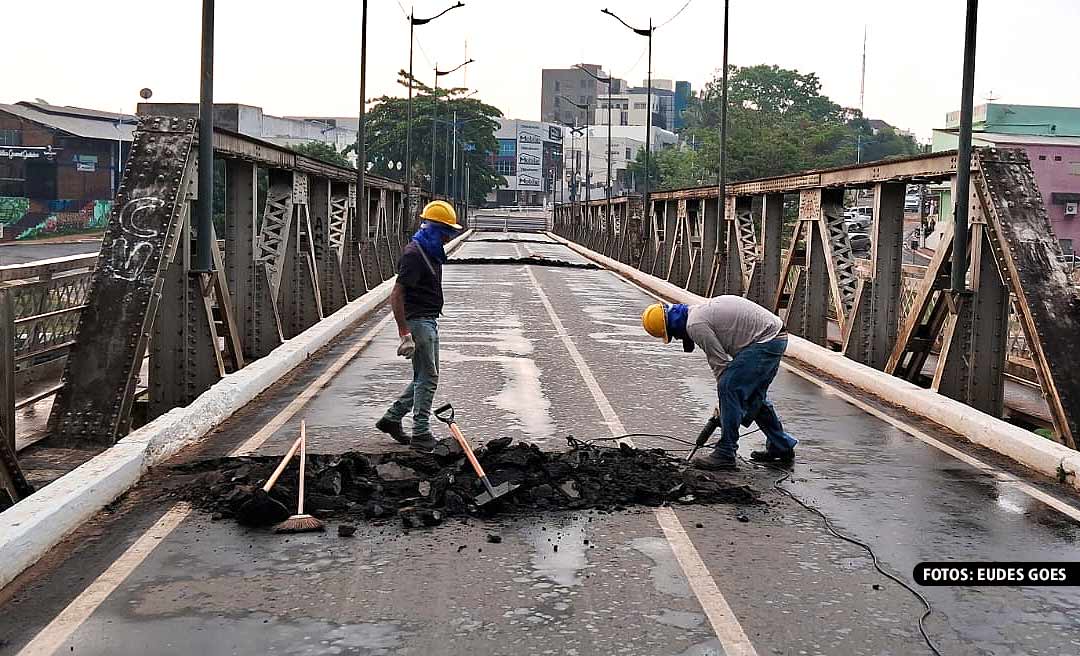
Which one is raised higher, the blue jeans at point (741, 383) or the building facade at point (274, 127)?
the building facade at point (274, 127)

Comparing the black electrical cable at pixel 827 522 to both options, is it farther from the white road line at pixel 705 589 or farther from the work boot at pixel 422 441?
the work boot at pixel 422 441

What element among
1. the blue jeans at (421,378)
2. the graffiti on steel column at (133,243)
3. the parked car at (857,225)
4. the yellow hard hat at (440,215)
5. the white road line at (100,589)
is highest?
the parked car at (857,225)

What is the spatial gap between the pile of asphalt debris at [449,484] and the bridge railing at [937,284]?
439 centimetres

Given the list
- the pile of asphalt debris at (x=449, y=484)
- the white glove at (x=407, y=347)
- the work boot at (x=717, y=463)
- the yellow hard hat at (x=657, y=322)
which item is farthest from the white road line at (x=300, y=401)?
the work boot at (x=717, y=463)

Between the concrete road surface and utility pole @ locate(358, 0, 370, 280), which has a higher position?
utility pole @ locate(358, 0, 370, 280)

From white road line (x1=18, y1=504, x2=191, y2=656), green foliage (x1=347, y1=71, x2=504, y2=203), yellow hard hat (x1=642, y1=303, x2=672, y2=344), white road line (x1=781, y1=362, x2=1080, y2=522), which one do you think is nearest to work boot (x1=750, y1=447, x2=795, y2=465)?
yellow hard hat (x1=642, y1=303, x2=672, y2=344)

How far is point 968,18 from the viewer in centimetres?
1416

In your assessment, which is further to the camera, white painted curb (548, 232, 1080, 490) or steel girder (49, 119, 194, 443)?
steel girder (49, 119, 194, 443)

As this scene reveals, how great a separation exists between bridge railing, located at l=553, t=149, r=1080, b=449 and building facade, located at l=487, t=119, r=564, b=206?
154748mm

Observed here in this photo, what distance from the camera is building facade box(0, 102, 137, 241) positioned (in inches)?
2913

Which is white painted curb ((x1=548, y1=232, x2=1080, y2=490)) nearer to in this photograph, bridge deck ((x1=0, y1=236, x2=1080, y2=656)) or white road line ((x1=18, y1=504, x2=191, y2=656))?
bridge deck ((x1=0, y1=236, x2=1080, y2=656))

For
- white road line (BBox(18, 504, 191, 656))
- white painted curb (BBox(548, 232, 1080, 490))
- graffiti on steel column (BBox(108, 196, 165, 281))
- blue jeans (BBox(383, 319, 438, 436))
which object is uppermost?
graffiti on steel column (BBox(108, 196, 165, 281))

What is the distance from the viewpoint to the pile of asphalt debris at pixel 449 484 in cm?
835

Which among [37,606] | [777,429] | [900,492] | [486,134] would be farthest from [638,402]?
[486,134]
